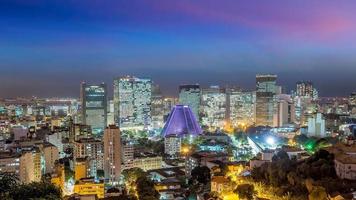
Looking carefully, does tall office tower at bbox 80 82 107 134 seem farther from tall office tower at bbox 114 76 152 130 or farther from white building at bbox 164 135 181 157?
white building at bbox 164 135 181 157

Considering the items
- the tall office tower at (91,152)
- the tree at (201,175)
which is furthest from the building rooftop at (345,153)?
the tall office tower at (91,152)

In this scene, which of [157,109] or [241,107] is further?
[157,109]

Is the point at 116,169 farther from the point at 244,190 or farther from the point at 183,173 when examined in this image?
the point at 244,190

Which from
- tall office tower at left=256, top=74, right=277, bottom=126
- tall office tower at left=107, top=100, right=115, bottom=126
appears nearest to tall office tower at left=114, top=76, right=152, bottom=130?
tall office tower at left=107, top=100, right=115, bottom=126

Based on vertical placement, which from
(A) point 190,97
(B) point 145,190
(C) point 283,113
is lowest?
(B) point 145,190

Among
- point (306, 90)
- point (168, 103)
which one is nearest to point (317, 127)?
point (306, 90)

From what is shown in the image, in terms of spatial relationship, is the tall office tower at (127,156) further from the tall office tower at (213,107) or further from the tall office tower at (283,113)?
the tall office tower at (213,107)

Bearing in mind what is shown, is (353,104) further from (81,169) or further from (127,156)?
(81,169)
